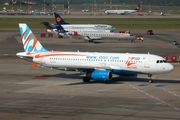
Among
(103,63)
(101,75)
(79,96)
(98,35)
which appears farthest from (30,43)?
(98,35)

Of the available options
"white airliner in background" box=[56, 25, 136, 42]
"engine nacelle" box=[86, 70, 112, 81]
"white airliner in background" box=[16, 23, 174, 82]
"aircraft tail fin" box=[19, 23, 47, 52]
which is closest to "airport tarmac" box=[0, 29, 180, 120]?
"engine nacelle" box=[86, 70, 112, 81]

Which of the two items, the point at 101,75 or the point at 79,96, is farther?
the point at 101,75

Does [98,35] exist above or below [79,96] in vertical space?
below

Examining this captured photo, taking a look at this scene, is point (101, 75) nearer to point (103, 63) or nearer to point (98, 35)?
point (103, 63)

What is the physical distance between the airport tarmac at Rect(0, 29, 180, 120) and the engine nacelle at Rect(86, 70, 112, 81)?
0.96m

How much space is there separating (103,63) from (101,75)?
264 centimetres

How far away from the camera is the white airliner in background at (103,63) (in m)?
64.2

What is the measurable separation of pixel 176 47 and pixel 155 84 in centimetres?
5782

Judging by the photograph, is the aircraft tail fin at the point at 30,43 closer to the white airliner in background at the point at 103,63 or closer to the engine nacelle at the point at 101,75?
the white airliner in background at the point at 103,63

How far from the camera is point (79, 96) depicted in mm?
56250

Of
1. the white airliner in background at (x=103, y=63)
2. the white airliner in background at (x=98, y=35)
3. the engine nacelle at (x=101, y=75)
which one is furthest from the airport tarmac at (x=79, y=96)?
the white airliner in background at (x=98, y=35)

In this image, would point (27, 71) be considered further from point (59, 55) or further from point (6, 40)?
point (6, 40)

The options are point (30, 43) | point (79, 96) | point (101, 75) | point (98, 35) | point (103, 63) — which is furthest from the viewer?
point (98, 35)

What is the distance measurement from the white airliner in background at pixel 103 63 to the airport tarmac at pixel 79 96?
5.36 feet
